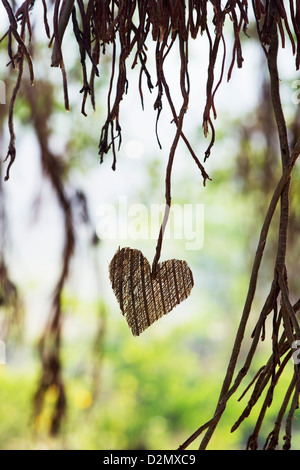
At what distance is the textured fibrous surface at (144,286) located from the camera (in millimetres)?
340

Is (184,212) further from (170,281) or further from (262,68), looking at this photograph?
(170,281)

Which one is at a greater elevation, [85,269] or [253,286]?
[253,286]

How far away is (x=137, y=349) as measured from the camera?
3.56 m

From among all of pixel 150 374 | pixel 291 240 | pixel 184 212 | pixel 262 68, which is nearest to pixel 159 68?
pixel 262 68

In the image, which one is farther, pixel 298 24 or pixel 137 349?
pixel 137 349

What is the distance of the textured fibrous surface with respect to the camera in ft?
1.11

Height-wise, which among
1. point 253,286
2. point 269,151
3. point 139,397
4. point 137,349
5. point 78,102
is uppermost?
point 78,102

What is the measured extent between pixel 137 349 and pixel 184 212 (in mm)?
1038

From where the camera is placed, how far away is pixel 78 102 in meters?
1.51

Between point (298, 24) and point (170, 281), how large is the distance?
180 mm

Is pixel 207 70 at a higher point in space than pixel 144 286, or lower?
higher

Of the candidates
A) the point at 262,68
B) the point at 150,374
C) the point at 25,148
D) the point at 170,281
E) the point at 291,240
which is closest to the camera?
the point at 170,281

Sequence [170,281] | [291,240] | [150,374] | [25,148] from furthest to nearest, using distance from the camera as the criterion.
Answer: [150,374] < [25,148] < [291,240] < [170,281]

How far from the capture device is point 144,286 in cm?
34
